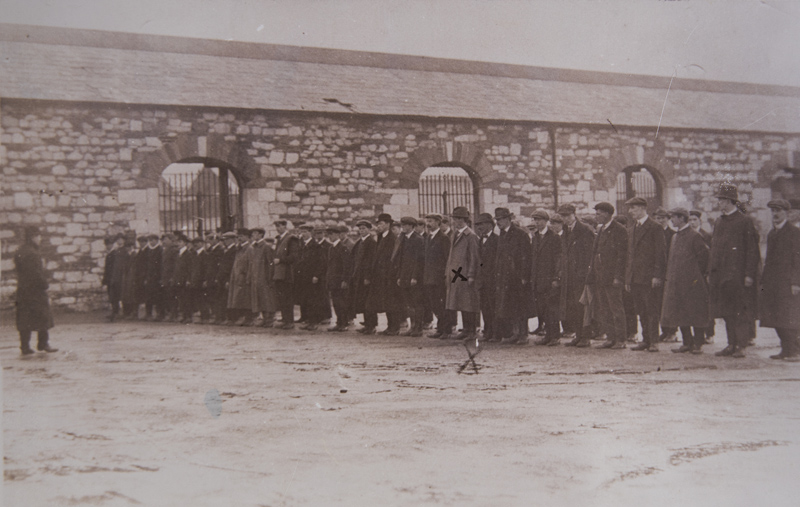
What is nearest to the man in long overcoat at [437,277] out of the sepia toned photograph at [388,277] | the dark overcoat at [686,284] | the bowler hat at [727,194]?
the sepia toned photograph at [388,277]

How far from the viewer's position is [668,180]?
41.3 ft

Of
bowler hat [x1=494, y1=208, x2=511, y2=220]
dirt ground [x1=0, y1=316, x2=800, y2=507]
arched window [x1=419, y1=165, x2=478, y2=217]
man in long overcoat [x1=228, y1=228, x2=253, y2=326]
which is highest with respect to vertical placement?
arched window [x1=419, y1=165, x2=478, y2=217]

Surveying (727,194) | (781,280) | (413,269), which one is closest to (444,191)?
(413,269)

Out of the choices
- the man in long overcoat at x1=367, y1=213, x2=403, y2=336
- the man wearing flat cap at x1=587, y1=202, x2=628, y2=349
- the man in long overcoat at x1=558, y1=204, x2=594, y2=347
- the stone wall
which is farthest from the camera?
the stone wall

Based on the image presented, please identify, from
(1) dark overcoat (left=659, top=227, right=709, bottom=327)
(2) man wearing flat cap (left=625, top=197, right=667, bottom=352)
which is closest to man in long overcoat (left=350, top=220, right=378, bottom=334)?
(2) man wearing flat cap (left=625, top=197, right=667, bottom=352)

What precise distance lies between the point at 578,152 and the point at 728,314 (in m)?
6.96

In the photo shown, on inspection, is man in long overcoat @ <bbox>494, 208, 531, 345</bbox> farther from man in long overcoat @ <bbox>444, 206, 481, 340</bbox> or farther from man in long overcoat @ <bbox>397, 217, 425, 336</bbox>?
man in long overcoat @ <bbox>397, 217, 425, 336</bbox>

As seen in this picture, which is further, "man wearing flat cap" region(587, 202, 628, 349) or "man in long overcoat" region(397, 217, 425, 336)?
"man in long overcoat" region(397, 217, 425, 336)

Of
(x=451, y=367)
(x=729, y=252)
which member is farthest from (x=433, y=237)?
(x=729, y=252)

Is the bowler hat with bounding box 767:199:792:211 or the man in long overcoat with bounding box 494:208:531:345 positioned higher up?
the bowler hat with bounding box 767:199:792:211

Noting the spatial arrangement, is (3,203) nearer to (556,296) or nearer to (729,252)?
(556,296)

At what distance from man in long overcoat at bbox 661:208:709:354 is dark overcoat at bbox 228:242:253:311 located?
5.94 metres

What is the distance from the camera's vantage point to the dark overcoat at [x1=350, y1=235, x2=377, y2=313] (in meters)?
8.66

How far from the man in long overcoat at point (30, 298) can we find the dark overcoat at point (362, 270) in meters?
4.05
